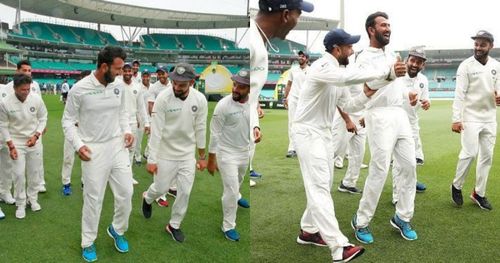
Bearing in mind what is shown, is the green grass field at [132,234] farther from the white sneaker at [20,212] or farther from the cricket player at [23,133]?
the cricket player at [23,133]

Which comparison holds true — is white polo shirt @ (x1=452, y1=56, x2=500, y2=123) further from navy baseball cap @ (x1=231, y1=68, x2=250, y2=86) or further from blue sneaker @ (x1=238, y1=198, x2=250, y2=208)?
navy baseball cap @ (x1=231, y1=68, x2=250, y2=86)

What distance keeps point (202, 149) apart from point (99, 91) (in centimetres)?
102

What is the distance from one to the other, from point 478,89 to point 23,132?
484 centimetres

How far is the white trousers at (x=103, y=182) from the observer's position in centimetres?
325

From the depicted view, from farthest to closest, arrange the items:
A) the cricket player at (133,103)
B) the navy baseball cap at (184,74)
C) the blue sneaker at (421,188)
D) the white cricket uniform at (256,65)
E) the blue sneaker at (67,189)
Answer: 1. the cricket player at (133,103)
2. the blue sneaker at (67,189)
3. the blue sneaker at (421,188)
4. the navy baseball cap at (184,74)
5. the white cricket uniform at (256,65)

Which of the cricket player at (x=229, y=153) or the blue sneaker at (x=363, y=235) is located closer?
the blue sneaker at (x=363, y=235)

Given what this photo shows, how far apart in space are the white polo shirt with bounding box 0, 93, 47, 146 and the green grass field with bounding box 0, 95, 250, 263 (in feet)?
2.79

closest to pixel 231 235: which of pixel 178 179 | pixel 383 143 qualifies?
pixel 178 179

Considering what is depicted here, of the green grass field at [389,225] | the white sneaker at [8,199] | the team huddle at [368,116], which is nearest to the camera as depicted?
the team huddle at [368,116]

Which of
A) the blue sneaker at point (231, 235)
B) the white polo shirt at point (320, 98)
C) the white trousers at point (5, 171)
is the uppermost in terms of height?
the white polo shirt at point (320, 98)

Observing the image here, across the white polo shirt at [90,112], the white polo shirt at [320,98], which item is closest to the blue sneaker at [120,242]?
the white polo shirt at [90,112]

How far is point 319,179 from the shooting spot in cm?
280

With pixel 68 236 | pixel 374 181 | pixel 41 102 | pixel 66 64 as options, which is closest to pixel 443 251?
pixel 374 181

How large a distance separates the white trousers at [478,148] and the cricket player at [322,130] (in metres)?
1.82
